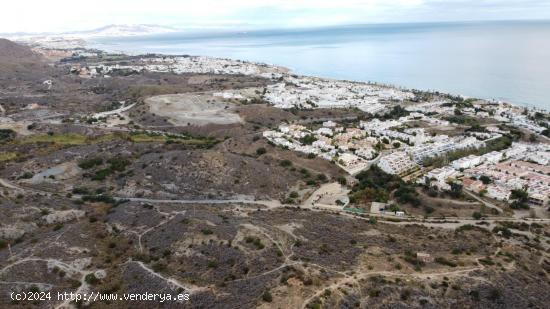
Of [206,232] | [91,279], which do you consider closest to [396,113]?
[206,232]

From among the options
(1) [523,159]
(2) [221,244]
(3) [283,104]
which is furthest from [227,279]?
(3) [283,104]

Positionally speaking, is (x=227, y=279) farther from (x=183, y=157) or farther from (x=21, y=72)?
(x=21, y=72)

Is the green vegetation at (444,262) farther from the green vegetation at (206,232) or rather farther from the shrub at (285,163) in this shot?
the shrub at (285,163)

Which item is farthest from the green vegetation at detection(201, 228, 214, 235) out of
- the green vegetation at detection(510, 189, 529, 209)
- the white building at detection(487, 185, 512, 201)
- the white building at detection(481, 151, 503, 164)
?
the white building at detection(481, 151, 503, 164)

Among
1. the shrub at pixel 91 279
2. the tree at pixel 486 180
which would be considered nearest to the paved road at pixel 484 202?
the tree at pixel 486 180

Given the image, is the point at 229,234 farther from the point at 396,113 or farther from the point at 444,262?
the point at 396,113

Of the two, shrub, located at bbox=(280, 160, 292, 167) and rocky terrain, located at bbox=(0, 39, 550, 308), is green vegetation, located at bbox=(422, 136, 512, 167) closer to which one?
rocky terrain, located at bbox=(0, 39, 550, 308)
